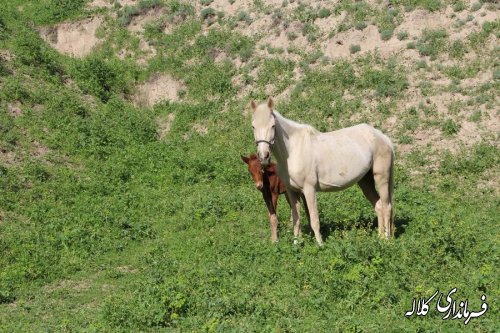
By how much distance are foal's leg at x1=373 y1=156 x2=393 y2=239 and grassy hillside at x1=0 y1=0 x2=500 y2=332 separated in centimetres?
70

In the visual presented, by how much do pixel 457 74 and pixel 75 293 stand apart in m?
15.7

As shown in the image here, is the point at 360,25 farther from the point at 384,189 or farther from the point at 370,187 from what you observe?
the point at 384,189

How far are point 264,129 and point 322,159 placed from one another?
1768 millimetres

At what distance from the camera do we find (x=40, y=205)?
18531 millimetres

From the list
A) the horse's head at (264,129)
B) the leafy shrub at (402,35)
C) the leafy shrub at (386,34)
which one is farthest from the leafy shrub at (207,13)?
the horse's head at (264,129)

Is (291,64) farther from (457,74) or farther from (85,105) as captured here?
(85,105)

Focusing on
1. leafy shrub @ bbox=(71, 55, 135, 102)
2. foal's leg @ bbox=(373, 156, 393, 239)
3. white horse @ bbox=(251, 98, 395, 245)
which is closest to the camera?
white horse @ bbox=(251, 98, 395, 245)

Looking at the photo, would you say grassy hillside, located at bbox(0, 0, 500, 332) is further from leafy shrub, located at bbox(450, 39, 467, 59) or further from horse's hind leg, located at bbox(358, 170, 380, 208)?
horse's hind leg, located at bbox(358, 170, 380, 208)

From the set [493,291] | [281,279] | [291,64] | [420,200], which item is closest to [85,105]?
[291,64]

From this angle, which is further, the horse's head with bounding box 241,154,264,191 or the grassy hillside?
the horse's head with bounding box 241,154,264,191

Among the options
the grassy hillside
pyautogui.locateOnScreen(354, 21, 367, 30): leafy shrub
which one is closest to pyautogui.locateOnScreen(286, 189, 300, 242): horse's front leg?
the grassy hillside

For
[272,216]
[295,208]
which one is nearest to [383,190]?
[295,208]

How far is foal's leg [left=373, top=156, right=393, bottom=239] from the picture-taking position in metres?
14.1

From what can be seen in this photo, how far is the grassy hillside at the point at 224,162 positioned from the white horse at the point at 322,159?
0.77 metres
